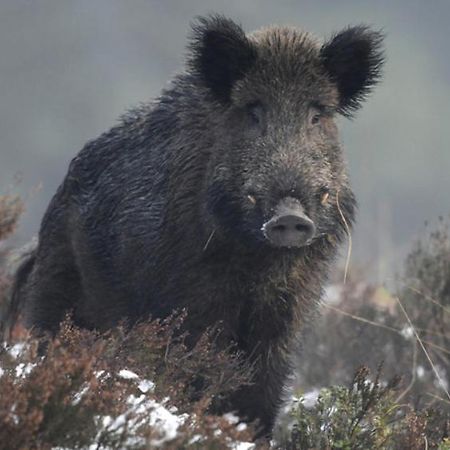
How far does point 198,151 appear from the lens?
7.82 metres

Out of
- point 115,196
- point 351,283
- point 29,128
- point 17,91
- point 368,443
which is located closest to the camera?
point 368,443

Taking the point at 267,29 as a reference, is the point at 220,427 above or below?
below

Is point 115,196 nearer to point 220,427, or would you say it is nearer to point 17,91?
point 220,427

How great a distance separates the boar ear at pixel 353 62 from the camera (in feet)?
25.8

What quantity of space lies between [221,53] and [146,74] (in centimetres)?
8446

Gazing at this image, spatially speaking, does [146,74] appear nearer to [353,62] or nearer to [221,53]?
[353,62]

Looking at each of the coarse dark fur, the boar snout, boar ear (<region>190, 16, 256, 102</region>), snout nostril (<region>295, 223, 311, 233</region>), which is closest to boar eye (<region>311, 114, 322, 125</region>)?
the coarse dark fur

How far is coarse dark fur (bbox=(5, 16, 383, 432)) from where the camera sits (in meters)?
7.44

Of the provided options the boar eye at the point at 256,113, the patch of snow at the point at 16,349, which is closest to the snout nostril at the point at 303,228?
the boar eye at the point at 256,113

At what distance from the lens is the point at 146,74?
91812mm

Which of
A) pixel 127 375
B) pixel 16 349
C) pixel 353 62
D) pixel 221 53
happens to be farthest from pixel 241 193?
pixel 127 375

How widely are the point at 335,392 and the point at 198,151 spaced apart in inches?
55.0

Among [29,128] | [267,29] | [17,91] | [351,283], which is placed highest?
[17,91]

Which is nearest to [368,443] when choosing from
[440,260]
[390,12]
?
[440,260]
